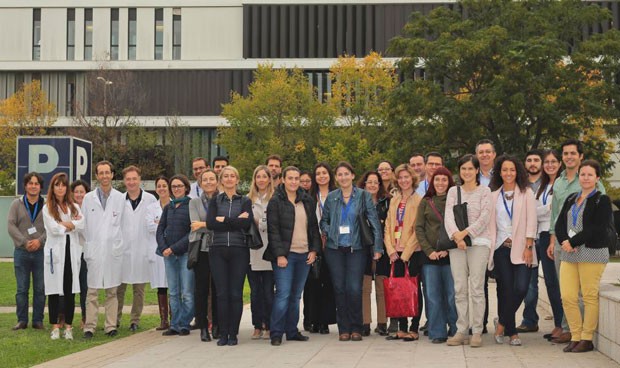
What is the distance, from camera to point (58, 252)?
12.2 metres

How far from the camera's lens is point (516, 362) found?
9516 millimetres

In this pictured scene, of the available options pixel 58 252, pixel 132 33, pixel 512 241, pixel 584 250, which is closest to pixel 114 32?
pixel 132 33

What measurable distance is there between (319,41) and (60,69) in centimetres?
1885

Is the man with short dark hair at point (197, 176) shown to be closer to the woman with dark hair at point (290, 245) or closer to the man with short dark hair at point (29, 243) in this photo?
the woman with dark hair at point (290, 245)

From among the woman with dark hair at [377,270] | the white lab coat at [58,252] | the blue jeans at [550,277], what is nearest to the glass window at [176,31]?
the white lab coat at [58,252]

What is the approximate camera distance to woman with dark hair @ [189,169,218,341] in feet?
38.6

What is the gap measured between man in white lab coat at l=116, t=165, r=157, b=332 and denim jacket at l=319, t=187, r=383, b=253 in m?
2.82

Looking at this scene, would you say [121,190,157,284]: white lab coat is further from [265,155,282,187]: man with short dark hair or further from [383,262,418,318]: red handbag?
[383,262,418,318]: red handbag

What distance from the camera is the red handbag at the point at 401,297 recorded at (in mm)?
11125

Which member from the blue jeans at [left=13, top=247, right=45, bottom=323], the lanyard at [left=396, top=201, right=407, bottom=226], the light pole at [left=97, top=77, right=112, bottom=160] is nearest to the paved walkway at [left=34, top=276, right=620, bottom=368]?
the lanyard at [left=396, top=201, right=407, bottom=226]

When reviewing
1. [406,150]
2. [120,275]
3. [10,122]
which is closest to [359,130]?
[406,150]

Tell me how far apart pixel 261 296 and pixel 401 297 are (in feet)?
6.05

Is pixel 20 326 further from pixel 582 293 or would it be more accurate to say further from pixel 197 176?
A: pixel 582 293

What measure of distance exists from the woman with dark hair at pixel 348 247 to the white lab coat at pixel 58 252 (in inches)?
133
